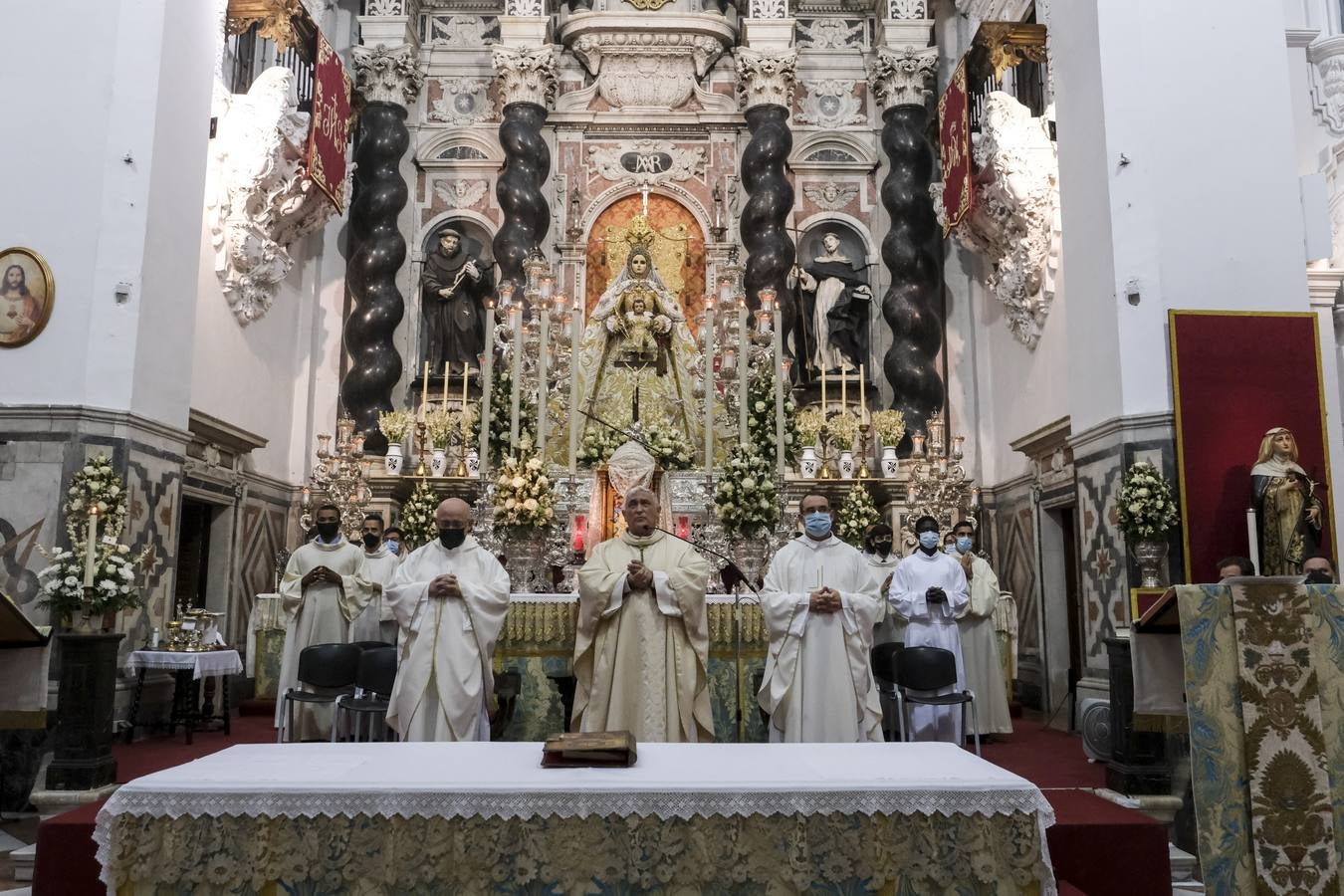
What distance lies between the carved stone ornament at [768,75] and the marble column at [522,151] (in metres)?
2.79

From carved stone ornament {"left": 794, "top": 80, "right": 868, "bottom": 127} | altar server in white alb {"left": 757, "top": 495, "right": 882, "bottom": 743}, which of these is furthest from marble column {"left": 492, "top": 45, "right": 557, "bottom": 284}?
altar server in white alb {"left": 757, "top": 495, "right": 882, "bottom": 743}

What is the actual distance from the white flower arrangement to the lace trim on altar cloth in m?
4.87

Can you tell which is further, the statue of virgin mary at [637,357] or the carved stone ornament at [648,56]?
the carved stone ornament at [648,56]

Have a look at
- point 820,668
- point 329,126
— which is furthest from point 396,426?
point 820,668

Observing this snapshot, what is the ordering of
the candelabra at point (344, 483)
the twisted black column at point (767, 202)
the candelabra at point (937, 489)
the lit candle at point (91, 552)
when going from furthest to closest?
the twisted black column at point (767, 202) → the candelabra at point (937, 489) → the candelabra at point (344, 483) → the lit candle at point (91, 552)

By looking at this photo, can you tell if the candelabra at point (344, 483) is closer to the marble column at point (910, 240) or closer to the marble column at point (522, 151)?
the marble column at point (522, 151)

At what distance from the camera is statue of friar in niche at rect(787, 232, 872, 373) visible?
14.5 m

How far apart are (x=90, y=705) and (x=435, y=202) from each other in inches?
409

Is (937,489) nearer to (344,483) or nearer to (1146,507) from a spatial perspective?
(1146,507)

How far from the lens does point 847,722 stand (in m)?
6.78

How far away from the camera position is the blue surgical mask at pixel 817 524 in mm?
7102

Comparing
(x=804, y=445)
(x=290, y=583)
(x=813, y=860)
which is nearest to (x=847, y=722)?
(x=813, y=860)

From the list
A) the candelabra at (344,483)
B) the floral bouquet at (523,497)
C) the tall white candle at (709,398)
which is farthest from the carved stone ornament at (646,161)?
the floral bouquet at (523,497)

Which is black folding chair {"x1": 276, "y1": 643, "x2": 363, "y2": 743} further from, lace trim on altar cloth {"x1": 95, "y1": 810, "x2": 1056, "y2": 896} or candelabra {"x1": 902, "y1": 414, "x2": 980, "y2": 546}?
candelabra {"x1": 902, "y1": 414, "x2": 980, "y2": 546}
